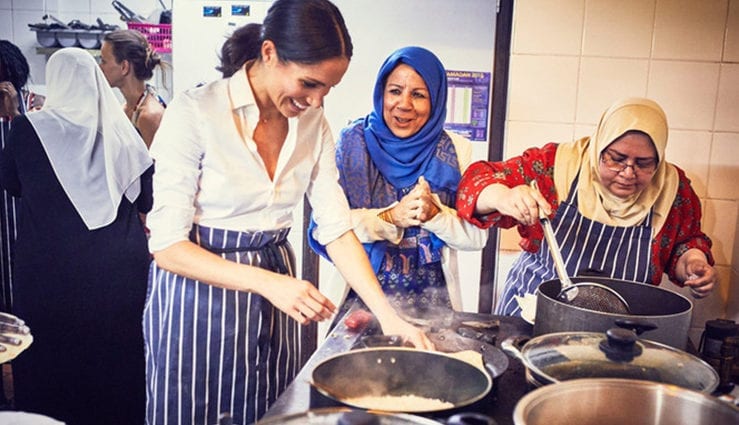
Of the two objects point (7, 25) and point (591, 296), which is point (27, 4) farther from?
point (591, 296)

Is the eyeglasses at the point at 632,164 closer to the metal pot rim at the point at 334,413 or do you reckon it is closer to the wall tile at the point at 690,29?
the wall tile at the point at 690,29

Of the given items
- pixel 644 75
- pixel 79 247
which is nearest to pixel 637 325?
pixel 644 75

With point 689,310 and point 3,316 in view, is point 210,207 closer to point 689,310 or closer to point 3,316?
point 3,316

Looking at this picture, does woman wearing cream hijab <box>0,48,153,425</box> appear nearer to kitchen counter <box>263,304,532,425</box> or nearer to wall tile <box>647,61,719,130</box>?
kitchen counter <box>263,304,532,425</box>

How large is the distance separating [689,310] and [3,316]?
52.0 inches

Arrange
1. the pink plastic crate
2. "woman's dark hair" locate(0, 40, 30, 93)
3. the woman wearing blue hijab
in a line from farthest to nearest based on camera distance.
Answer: the pink plastic crate
"woman's dark hair" locate(0, 40, 30, 93)
the woman wearing blue hijab

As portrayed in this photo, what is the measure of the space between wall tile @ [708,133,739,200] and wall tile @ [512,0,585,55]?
0.60 m

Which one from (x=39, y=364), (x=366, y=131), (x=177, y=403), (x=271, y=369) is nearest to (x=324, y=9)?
(x=366, y=131)

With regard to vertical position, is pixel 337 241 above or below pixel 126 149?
below

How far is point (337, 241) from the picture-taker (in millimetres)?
1480

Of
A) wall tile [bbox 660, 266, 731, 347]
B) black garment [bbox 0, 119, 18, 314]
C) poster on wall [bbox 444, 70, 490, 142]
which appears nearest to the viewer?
wall tile [bbox 660, 266, 731, 347]

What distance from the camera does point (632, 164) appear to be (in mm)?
1642

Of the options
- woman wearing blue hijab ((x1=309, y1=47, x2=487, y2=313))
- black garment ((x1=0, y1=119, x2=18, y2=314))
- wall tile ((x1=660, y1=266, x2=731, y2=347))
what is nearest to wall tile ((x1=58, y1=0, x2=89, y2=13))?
black garment ((x1=0, y1=119, x2=18, y2=314))

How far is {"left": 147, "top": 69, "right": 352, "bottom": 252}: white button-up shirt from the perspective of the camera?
1291 mm
